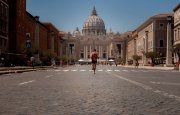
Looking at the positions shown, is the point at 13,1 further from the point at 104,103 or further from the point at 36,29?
the point at 104,103

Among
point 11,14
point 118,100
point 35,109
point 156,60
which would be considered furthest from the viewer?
point 156,60

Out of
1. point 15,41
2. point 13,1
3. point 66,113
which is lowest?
point 66,113

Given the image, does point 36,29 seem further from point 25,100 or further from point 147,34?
point 25,100

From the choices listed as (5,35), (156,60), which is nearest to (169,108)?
(5,35)

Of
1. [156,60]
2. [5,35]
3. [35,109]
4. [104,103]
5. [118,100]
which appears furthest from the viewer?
[156,60]

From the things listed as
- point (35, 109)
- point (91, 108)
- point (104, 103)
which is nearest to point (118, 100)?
point (104, 103)

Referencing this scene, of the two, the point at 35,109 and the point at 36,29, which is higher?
the point at 36,29

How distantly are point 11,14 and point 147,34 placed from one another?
222 feet

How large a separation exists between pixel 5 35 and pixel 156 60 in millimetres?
52722

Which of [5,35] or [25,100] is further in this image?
[5,35]

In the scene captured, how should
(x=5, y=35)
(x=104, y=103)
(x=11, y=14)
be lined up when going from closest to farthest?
(x=104, y=103) → (x=5, y=35) → (x=11, y=14)

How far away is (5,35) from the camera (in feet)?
226

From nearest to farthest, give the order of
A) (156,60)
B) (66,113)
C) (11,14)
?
(66,113) < (11,14) < (156,60)

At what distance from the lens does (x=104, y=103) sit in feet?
30.5
